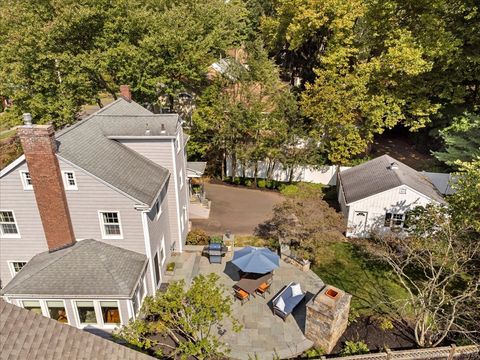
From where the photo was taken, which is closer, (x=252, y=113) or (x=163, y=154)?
(x=163, y=154)

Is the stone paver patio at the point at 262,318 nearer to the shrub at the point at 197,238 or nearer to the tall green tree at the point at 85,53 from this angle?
the shrub at the point at 197,238

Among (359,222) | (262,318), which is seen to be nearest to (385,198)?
(359,222)

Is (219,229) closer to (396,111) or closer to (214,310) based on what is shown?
(214,310)

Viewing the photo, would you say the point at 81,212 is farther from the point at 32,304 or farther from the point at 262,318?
the point at 262,318

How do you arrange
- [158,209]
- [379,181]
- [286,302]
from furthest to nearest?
[379,181] → [158,209] → [286,302]

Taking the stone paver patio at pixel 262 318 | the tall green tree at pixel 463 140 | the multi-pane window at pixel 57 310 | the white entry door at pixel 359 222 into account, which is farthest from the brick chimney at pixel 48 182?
the tall green tree at pixel 463 140

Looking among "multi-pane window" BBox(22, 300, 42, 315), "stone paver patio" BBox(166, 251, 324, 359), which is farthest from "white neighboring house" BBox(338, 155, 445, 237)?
"multi-pane window" BBox(22, 300, 42, 315)

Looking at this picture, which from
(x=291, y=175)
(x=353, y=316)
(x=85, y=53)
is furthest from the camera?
(x=291, y=175)
